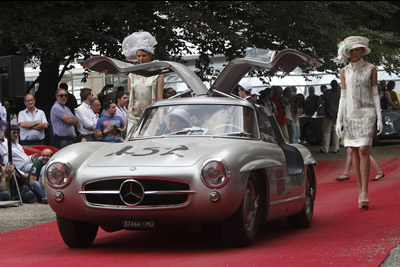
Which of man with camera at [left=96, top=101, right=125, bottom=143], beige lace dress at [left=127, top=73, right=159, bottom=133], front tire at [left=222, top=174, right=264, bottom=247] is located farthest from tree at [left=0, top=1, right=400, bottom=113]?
front tire at [left=222, top=174, right=264, bottom=247]

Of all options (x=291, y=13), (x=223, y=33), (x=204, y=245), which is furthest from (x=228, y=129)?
(x=291, y=13)

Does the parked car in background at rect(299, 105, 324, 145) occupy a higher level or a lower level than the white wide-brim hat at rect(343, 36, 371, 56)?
lower

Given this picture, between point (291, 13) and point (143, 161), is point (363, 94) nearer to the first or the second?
point (143, 161)

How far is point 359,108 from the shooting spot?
10695 millimetres

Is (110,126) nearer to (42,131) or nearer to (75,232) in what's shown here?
(42,131)

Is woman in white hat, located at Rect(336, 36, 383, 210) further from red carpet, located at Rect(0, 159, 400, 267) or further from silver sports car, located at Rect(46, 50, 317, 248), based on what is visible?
silver sports car, located at Rect(46, 50, 317, 248)

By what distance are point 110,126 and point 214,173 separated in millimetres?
8162

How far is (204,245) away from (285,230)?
1.57m

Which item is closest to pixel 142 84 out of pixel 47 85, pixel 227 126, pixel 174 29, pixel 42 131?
pixel 227 126

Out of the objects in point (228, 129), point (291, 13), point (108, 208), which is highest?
point (291, 13)

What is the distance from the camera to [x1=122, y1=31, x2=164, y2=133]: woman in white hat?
9.91 meters

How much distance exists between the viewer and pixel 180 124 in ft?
27.6

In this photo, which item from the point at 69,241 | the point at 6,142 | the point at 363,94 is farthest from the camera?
the point at 6,142

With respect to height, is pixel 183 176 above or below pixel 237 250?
above
